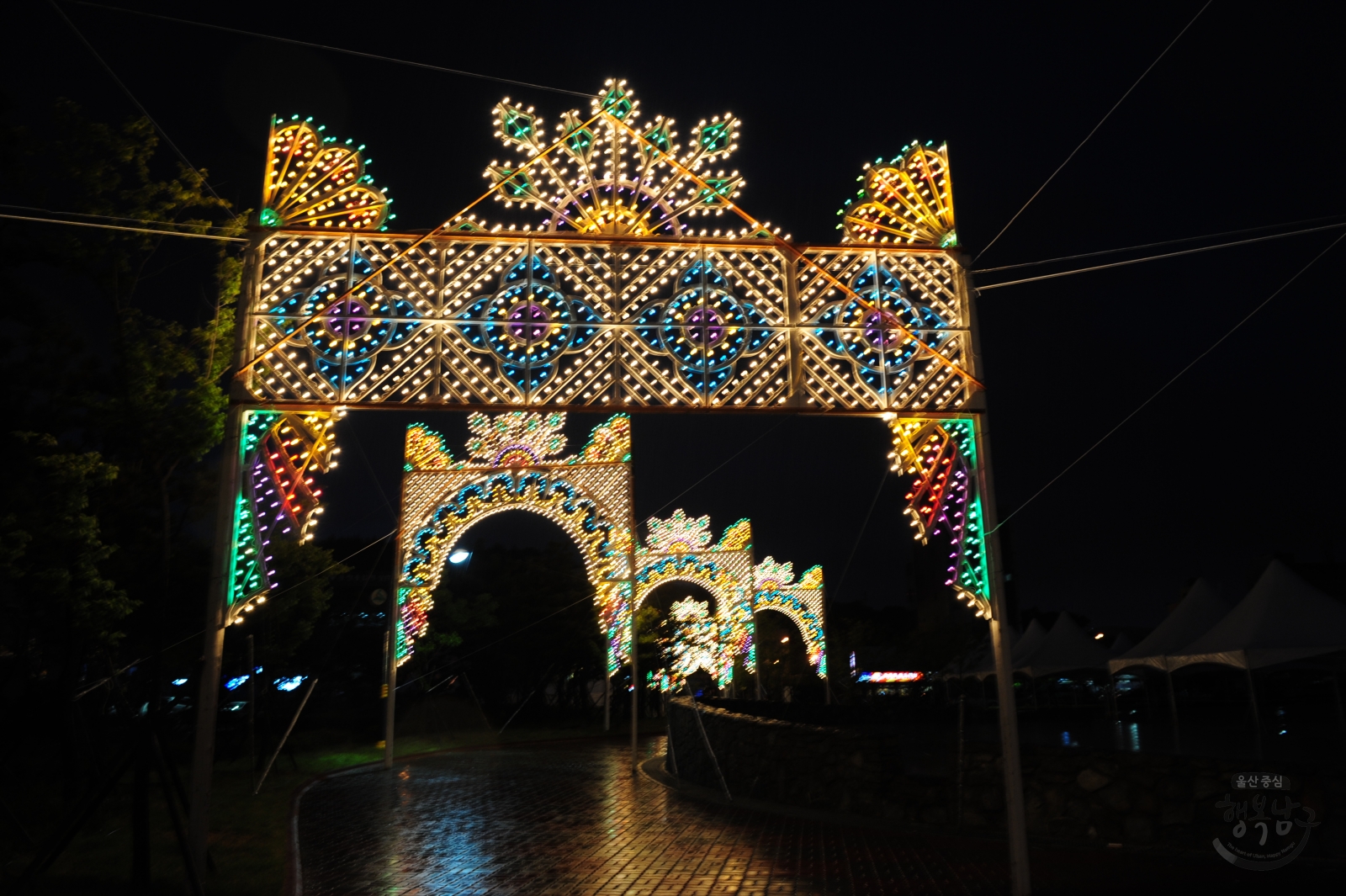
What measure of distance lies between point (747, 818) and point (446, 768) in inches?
278

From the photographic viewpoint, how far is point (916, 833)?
23.9 ft

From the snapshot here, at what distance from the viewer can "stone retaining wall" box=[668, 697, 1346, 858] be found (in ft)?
20.2

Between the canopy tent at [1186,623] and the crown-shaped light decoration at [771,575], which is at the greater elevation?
the crown-shaped light decoration at [771,575]

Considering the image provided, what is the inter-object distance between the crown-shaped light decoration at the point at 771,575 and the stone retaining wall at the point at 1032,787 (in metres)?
15.4

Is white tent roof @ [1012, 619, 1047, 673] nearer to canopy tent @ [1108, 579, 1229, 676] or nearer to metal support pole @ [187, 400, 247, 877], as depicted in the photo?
canopy tent @ [1108, 579, 1229, 676]

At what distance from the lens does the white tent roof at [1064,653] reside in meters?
20.8

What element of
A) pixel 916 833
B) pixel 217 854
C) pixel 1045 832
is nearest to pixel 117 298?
pixel 217 854

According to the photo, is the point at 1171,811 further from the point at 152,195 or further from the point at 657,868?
the point at 152,195

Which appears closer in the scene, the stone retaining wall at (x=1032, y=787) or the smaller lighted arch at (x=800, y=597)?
the stone retaining wall at (x=1032, y=787)

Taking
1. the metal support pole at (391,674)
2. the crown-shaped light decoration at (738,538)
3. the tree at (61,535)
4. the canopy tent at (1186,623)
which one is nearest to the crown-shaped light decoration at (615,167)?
the tree at (61,535)

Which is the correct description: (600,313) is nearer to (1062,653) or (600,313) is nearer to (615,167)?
(615,167)

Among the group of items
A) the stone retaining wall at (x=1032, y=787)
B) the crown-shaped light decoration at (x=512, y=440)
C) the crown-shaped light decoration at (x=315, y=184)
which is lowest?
the stone retaining wall at (x=1032, y=787)

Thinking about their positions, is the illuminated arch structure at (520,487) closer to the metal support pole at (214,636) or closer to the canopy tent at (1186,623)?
the canopy tent at (1186,623)

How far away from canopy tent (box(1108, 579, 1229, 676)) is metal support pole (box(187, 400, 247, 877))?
49.3ft
